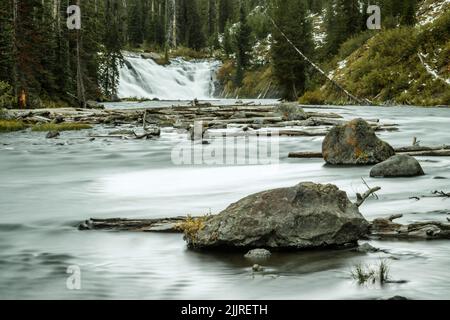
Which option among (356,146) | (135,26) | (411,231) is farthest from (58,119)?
(135,26)

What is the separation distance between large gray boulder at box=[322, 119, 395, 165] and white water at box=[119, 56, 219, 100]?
62991 mm

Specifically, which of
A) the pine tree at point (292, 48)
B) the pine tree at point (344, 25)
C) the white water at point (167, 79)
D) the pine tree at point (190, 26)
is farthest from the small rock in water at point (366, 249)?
the pine tree at point (190, 26)

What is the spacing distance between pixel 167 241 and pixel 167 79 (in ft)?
264

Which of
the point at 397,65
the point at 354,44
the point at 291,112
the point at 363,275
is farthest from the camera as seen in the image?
the point at 354,44

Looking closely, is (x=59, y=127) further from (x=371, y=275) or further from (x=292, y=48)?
(x=292, y=48)

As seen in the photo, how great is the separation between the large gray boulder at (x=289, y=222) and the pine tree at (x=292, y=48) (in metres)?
53.2

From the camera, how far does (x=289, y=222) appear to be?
6.41 m

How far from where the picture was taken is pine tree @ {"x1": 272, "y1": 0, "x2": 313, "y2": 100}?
59.0 metres

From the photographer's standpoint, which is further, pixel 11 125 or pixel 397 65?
pixel 397 65

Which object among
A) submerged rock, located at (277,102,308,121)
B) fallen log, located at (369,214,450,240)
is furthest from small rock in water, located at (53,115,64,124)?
fallen log, located at (369,214,450,240)

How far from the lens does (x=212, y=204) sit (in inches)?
384

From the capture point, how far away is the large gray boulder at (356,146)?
13.4 metres

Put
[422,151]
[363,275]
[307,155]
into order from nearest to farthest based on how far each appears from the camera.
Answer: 1. [363,275]
2. [422,151]
3. [307,155]
